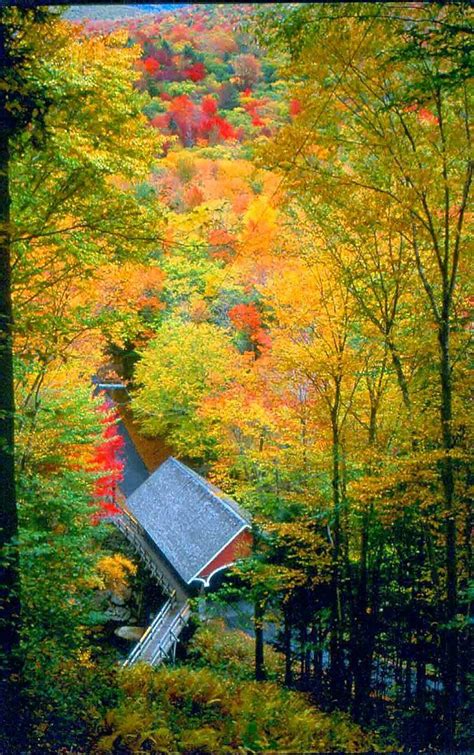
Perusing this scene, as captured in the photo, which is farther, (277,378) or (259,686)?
(277,378)

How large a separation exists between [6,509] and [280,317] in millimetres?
3788

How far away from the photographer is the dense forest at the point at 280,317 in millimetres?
3480

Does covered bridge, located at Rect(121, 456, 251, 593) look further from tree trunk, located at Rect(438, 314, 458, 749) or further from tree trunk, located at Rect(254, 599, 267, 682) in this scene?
tree trunk, located at Rect(438, 314, 458, 749)

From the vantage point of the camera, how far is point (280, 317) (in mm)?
6324

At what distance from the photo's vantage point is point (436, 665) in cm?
510

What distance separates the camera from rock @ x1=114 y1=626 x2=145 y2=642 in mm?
9719

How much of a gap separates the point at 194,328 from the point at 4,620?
26.8 ft

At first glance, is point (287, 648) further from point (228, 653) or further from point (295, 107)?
point (295, 107)

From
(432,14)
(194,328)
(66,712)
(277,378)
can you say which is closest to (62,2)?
(432,14)

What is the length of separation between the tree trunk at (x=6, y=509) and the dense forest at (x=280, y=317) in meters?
0.01

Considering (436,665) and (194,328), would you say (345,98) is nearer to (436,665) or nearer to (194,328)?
(436,665)

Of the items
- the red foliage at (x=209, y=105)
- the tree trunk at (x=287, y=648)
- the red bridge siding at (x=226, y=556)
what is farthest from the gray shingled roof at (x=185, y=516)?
the red foliage at (x=209, y=105)

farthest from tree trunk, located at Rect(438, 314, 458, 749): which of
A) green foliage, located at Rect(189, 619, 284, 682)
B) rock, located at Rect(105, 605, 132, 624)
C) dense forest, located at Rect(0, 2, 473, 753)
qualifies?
rock, located at Rect(105, 605, 132, 624)

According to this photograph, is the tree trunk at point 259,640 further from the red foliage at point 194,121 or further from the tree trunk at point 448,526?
the red foliage at point 194,121
